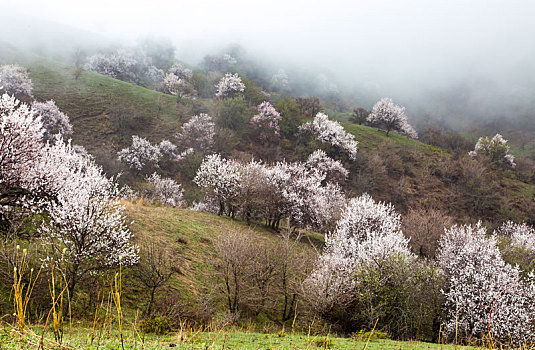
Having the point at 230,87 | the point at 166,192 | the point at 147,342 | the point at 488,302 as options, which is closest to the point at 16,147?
the point at 147,342

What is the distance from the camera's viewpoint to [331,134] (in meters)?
66.9

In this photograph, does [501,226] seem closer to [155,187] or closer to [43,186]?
[155,187]

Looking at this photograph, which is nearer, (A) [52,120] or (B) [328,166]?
(A) [52,120]

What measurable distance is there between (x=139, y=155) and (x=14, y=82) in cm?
3536

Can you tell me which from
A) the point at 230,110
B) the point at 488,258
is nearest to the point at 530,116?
the point at 230,110

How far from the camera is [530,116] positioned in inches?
5896

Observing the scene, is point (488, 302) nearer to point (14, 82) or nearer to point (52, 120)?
point (52, 120)

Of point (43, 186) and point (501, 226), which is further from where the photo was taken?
point (501, 226)

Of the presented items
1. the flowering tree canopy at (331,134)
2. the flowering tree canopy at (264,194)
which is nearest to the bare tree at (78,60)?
the flowering tree canopy at (331,134)

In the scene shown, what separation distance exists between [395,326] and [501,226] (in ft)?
169

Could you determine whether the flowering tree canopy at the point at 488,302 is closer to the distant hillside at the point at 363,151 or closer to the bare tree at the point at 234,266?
the bare tree at the point at 234,266

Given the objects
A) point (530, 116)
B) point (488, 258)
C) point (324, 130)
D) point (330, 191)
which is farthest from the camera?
point (530, 116)

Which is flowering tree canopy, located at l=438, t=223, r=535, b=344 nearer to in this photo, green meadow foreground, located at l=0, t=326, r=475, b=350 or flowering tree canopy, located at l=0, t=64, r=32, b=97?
green meadow foreground, located at l=0, t=326, r=475, b=350

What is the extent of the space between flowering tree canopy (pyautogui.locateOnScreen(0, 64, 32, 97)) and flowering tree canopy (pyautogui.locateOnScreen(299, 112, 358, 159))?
62.1 metres
